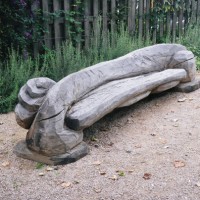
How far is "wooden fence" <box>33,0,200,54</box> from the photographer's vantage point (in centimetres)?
604

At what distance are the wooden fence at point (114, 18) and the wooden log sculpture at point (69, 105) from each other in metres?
2.19

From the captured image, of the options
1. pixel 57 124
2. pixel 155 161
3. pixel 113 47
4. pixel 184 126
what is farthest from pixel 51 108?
pixel 113 47

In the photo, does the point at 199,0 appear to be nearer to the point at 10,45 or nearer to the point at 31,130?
the point at 10,45

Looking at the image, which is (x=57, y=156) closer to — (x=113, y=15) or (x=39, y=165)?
(x=39, y=165)

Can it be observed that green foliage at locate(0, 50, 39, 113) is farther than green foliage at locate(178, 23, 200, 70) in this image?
No

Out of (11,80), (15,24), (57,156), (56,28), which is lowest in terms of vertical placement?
(57,156)

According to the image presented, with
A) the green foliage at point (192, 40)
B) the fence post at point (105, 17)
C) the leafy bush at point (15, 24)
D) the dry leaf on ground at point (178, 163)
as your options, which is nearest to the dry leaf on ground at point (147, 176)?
the dry leaf on ground at point (178, 163)

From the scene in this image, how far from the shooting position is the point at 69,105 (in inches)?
129

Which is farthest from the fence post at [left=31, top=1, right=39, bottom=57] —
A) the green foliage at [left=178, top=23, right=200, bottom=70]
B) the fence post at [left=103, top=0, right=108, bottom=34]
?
the green foliage at [left=178, top=23, right=200, bottom=70]

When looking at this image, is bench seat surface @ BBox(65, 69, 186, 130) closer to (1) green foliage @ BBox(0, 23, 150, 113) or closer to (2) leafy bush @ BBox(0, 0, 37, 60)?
(1) green foliage @ BBox(0, 23, 150, 113)

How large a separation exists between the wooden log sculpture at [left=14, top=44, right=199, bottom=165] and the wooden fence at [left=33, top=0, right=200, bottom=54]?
219cm

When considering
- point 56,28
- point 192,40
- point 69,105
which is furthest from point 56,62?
point 192,40

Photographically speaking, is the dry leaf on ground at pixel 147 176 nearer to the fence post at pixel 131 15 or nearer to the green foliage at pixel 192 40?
the fence post at pixel 131 15

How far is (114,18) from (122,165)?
4.33 metres
